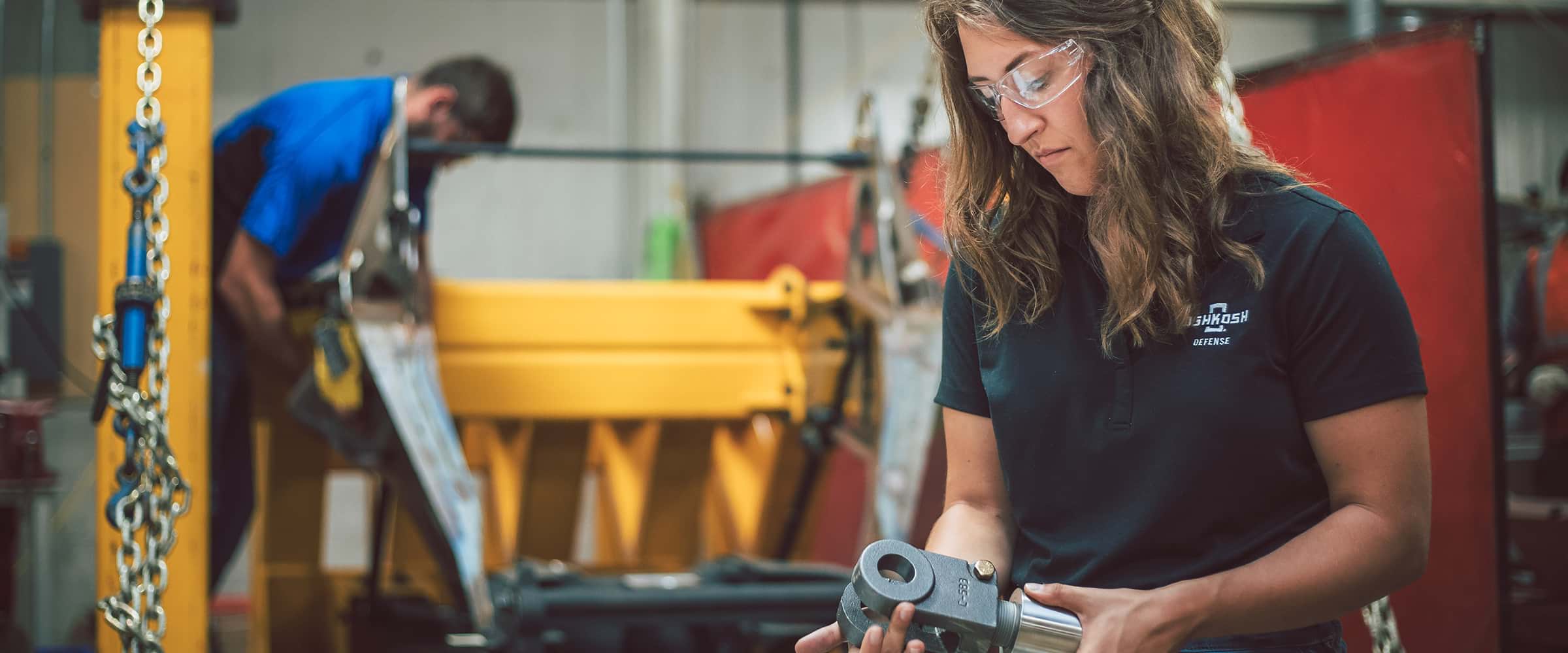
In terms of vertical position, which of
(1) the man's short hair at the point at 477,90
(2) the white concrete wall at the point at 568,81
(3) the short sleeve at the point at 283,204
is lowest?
(3) the short sleeve at the point at 283,204

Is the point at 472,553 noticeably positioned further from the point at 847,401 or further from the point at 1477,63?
the point at 1477,63

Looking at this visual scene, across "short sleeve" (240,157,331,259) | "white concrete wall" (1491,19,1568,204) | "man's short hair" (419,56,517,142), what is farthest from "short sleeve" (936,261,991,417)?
"white concrete wall" (1491,19,1568,204)

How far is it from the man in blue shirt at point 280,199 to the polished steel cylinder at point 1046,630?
226 cm

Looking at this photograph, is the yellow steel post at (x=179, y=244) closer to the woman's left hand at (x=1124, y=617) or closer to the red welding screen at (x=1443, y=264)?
the woman's left hand at (x=1124, y=617)

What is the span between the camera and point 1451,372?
2.52m

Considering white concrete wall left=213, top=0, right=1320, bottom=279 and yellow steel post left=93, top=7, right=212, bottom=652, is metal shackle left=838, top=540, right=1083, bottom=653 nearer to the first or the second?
yellow steel post left=93, top=7, right=212, bottom=652

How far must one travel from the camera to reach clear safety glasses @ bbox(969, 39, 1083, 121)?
117cm

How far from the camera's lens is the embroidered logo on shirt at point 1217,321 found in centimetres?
113

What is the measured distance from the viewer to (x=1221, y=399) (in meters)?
1.13

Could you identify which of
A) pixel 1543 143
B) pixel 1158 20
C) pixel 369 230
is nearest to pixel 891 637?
pixel 1158 20

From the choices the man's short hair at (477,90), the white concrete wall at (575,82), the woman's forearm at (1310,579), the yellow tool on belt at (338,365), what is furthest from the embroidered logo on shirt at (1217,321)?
the white concrete wall at (575,82)

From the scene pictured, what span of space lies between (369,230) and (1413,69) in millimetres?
2305

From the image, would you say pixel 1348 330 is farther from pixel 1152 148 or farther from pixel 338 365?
pixel 338 365

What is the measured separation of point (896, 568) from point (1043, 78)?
0.48 metres
